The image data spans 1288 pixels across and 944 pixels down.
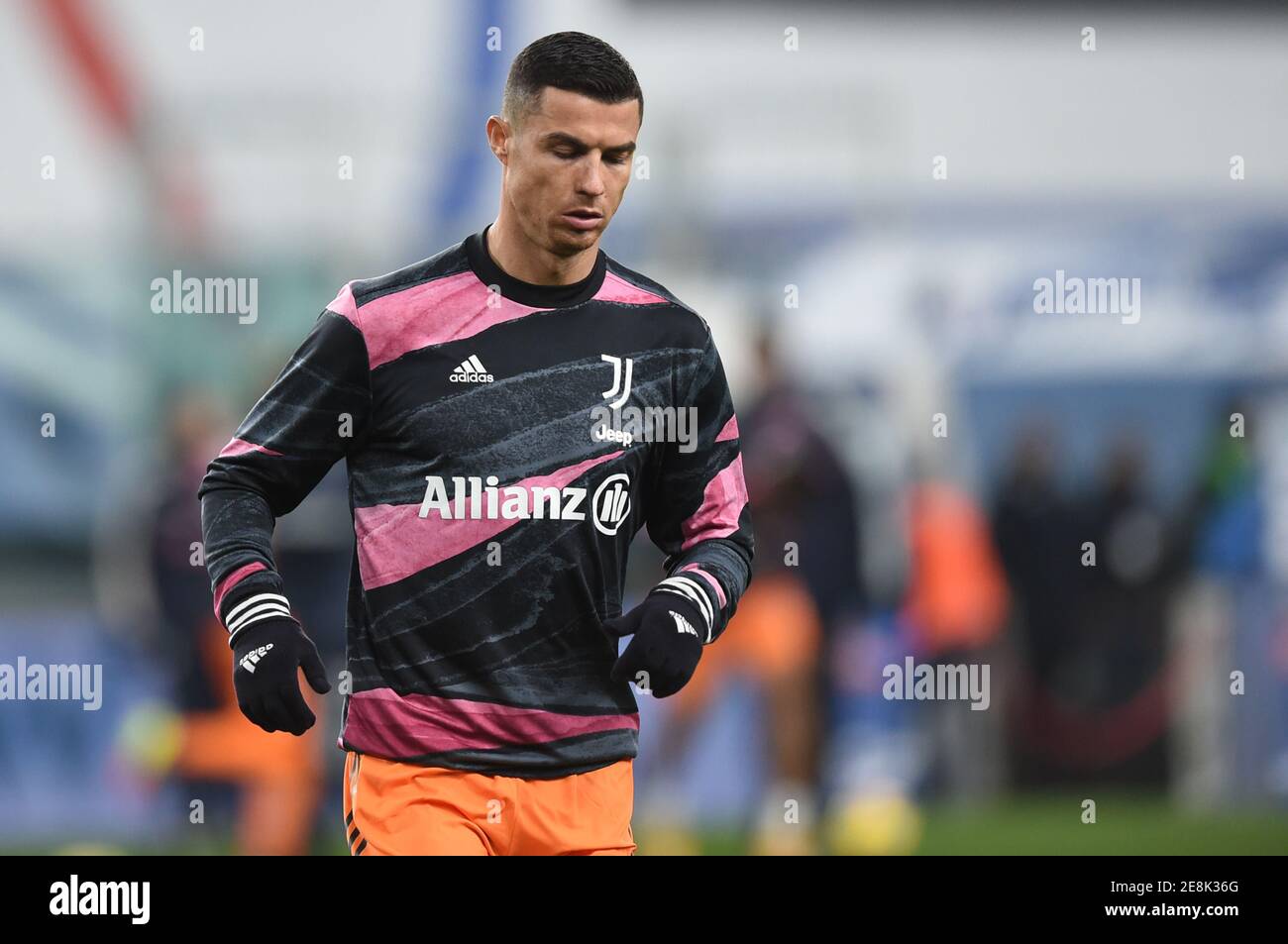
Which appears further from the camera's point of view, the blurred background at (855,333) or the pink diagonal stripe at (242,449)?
the blurred background at (855,333)

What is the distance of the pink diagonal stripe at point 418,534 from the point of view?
3449 mm

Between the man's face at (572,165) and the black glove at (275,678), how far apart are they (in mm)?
845

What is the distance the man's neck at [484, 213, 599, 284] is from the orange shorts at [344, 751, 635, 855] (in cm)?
90

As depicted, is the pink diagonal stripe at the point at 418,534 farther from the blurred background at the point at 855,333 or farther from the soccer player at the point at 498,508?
the blurred background at the point at 855,333

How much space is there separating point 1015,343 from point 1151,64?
3164 millimetres

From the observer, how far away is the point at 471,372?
349 cm

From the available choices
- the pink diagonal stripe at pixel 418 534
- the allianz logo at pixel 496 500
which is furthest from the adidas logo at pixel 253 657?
the allianz logo at pixel 496 500

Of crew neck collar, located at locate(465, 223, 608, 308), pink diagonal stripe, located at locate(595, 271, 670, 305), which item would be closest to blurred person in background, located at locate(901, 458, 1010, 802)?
pink diagonal stripe, located at locate(595, 271, 670, 305)

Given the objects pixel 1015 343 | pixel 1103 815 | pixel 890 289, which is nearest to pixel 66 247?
pixel 890 289

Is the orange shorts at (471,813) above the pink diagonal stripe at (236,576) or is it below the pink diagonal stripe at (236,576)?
below

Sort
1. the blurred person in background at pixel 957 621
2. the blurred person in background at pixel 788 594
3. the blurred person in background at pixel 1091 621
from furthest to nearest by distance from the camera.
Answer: the blurred person in background at pixel 1091 621, the blurred person in background at pixel 957 621, the blurred person in background at pixel 788 594

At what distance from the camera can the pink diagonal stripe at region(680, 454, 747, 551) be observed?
3.67m

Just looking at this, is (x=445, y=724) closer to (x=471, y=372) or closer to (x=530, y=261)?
(x=471, y=372)

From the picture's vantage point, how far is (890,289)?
12219 millimetres
